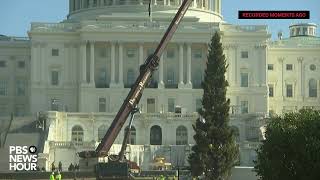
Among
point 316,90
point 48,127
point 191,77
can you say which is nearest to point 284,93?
point 316,90

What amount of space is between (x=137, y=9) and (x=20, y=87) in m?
19.9

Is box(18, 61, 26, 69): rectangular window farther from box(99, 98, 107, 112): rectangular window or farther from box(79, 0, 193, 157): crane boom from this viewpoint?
box(79, 0, 193, 157): crane boom

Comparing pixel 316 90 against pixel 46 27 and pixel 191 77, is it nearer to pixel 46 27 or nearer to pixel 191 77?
pixel 191 77

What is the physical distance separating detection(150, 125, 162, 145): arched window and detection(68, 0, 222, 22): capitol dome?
78.2ft

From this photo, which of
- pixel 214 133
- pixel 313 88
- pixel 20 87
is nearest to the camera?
pixel 214 133

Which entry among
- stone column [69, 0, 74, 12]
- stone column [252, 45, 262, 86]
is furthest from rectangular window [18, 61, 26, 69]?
stone column [252, 45, 262, 86]

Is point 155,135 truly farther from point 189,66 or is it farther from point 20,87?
point 20,87

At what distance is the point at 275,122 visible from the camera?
6181cm

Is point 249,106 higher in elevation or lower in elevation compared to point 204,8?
lower

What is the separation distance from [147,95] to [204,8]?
2320cm

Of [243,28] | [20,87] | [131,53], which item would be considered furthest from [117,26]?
[20,87]

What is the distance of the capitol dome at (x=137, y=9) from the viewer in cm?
14300

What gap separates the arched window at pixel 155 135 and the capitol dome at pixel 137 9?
2383cm

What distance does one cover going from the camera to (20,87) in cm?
14425
